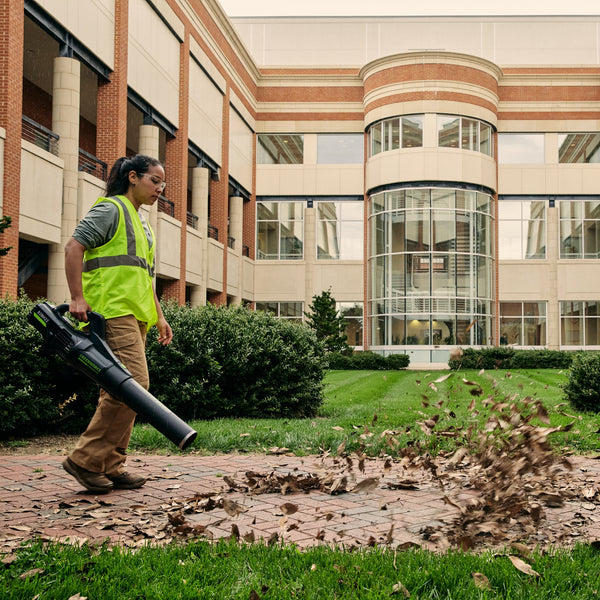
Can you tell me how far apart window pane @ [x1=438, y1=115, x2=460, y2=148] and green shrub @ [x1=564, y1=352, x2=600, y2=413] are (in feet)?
74.2

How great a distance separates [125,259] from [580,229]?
33614mm

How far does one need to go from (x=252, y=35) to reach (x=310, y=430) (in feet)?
122

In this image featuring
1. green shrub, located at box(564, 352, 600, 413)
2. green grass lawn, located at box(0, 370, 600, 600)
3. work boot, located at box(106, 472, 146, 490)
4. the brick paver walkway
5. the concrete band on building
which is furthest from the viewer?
the concrete band on building

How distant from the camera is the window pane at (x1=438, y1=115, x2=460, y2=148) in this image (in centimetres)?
3184

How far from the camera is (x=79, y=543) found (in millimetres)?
3488

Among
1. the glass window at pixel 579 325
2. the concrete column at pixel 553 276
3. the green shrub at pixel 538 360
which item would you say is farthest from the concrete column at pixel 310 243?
the glass window at pixel 579 325

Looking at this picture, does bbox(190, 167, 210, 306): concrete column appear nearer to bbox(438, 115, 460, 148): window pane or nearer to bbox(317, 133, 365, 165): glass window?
bbox(317, 133, 365, 165): glass window

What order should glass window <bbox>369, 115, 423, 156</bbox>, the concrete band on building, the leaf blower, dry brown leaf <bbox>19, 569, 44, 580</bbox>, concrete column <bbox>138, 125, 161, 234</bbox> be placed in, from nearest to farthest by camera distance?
dry brown leaf <bbox>19, 569, 44, 580</bbox>
the leaf blower
concrete column <bbox>138, 125, 161, 234</bbox>
the concrete band on building
glass window <bbox>369, 115, 423, 156</bbox>

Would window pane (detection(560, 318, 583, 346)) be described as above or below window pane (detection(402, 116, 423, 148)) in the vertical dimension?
below

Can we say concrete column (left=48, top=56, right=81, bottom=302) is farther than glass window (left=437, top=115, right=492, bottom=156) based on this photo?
No

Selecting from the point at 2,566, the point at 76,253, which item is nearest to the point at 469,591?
the point at 2,566

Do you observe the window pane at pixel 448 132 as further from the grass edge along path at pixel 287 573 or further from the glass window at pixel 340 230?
the grass edge along path at pixel 287 573

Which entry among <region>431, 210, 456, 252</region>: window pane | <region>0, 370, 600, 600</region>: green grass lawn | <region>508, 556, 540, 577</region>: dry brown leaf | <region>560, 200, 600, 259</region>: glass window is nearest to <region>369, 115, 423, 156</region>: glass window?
<region>431, 210, 456, 252</region>: window pane

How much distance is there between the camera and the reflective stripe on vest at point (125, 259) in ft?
15.7
